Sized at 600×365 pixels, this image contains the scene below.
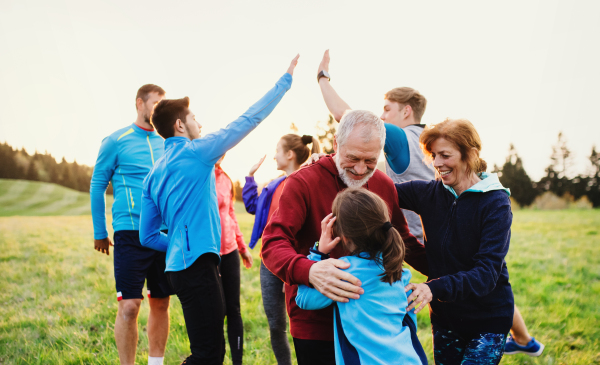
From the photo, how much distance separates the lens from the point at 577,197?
47.6 meters

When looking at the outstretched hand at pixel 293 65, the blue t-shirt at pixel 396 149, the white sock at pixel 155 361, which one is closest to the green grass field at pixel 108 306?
the white sock at pixel 155 361

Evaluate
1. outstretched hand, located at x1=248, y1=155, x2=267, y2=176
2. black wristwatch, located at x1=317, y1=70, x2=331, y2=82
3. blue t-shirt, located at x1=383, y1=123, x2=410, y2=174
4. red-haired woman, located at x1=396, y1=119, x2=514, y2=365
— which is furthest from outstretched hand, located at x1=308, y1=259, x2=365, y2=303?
outstretched hand, located at x1=248, y1=155, x2=267, y2=176

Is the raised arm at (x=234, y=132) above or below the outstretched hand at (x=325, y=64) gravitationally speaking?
below

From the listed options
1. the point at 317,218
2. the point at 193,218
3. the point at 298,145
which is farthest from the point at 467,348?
Answer: the point at 298,145

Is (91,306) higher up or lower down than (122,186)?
lower down

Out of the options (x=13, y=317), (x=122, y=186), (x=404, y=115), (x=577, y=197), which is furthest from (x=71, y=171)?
(x=577, y=197)

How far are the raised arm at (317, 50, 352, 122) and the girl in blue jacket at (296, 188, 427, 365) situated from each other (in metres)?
1.43

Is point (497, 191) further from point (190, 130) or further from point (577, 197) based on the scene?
point (577, 197)

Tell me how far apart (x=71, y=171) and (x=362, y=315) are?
32.5m

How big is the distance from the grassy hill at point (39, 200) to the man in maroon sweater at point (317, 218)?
23151 mm

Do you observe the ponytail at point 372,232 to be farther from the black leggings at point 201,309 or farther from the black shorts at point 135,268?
the black shorts at point 135,268

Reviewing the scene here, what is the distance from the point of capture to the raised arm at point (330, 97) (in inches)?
129

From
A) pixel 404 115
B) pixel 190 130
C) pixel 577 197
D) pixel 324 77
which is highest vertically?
pixel 324 77

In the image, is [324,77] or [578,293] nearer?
[324,77]
